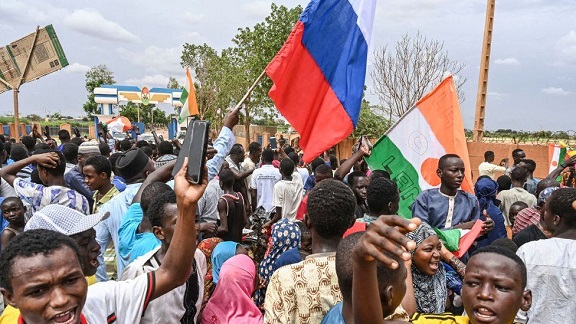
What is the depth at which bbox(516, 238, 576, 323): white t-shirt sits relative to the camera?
294 cm

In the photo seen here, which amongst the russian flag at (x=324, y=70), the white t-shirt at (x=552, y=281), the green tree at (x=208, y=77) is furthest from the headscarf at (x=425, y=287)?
the green tree at (x=208, y=77)

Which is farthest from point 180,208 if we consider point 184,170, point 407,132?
point 407,132

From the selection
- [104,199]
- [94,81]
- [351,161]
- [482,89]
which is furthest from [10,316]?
[94,81]

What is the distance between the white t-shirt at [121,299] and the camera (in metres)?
2.00

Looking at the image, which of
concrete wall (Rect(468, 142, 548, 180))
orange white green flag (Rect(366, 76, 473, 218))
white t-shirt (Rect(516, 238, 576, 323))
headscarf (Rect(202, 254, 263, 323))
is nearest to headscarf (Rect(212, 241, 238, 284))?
headscarf (Rect(202, 254, 263, 323))

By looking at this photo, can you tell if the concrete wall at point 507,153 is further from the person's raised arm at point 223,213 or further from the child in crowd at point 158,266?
the child in crowd at point 158,266

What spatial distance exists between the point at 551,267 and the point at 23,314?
2944 millimetres

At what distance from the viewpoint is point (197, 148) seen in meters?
1.88

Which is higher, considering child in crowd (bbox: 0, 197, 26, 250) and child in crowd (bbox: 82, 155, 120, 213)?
child in crowd (bbox: 82, 155, 120, 213)

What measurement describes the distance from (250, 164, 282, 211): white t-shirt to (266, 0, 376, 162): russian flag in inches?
123

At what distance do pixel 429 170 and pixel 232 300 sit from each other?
3012 mm

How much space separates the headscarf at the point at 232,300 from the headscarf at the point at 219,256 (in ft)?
0.60

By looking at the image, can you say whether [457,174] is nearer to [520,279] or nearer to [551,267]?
[551,267]

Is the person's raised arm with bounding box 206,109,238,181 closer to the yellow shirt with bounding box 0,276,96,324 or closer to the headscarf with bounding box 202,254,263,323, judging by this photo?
the headscarf with bounding box 202,254,263,323
